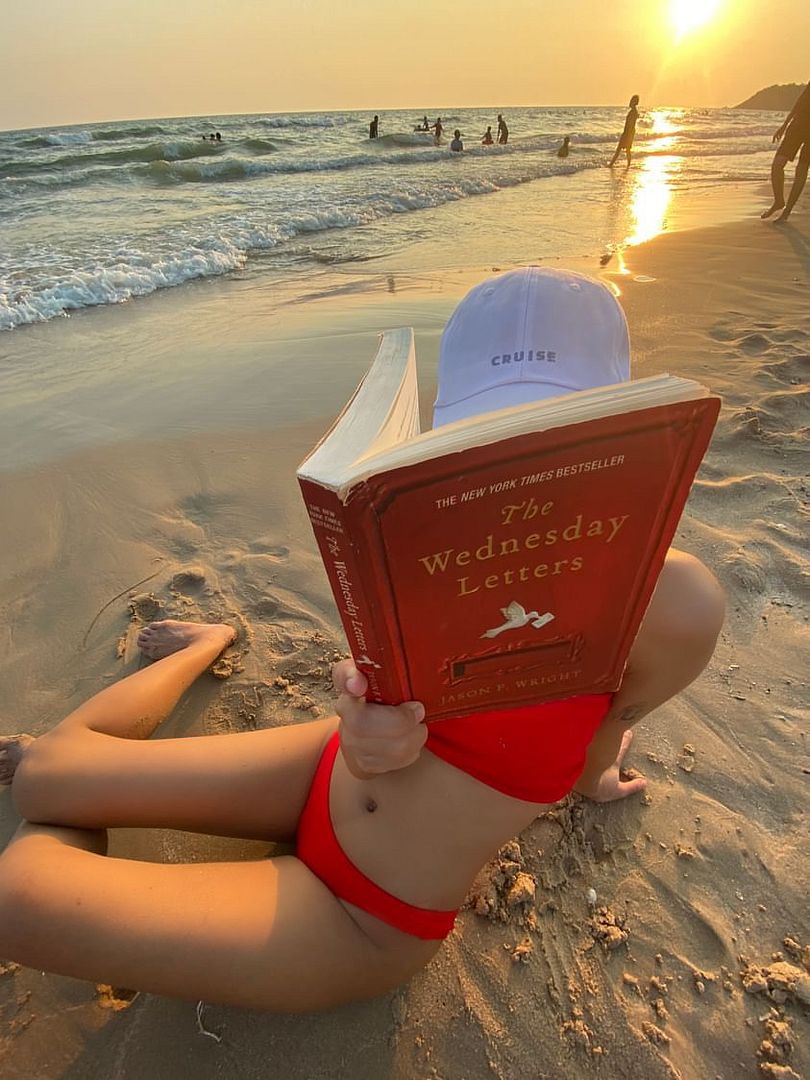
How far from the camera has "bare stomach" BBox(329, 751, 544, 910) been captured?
102 cm

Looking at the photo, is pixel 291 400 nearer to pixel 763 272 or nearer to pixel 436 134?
pixel 763 272

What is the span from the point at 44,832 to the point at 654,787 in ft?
3.99

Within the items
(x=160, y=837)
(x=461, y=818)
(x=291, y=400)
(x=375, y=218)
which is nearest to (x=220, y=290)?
(x=291, y=400)

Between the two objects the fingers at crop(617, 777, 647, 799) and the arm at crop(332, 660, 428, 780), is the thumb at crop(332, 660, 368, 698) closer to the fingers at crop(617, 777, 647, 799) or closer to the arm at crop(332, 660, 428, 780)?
the arm at crop(332, 660, 428, 780)

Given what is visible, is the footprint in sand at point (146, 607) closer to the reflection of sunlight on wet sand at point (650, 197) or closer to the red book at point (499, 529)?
the red book at point (499, 529)

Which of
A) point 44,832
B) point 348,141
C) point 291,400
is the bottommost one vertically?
point 348,141

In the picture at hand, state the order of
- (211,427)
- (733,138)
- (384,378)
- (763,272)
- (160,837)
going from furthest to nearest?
(733,138) → (763,272) → (211,427) → (160,837) → (384,378)

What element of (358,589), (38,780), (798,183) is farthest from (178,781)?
(798,183)

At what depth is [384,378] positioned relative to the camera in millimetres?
827

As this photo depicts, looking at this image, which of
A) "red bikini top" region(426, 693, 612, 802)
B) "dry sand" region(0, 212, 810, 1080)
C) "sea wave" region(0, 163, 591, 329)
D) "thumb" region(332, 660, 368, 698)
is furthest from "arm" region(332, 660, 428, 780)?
"sea wave" region(0, 163, 591, 329)

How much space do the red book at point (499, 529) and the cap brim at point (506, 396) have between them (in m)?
0.07

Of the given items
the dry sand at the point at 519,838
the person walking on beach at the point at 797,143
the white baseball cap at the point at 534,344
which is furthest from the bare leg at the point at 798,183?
the white baseball cap at the point at 534,344

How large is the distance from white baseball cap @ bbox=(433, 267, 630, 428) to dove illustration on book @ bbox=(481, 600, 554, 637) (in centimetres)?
25

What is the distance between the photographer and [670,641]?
108 centimetres
